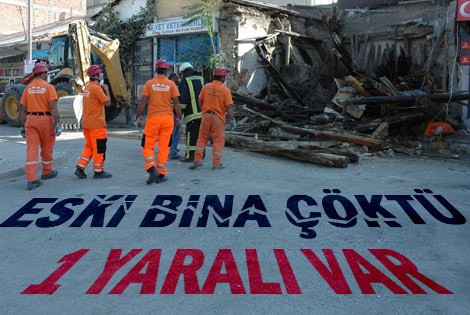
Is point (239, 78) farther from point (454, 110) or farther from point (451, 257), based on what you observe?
point (451, 257)

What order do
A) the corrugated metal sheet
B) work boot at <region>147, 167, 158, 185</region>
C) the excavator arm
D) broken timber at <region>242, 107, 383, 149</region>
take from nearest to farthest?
1. work boot at <region>147, 167, 158, 185</region>
2. broken timber at <region>242, 107, 383, 149</region>
3. the excavator arm
4. the corrugated metal sheet

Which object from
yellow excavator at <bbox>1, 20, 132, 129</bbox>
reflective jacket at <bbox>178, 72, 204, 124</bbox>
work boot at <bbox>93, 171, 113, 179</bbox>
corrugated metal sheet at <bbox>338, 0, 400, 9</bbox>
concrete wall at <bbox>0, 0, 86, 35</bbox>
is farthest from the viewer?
concrete wall at <bbox>0, 0, 86, 35</bbox>

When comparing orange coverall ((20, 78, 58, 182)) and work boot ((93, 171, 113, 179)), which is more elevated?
orange coverall ((20, 78, 58, 182))

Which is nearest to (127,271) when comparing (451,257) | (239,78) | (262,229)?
(262,229)

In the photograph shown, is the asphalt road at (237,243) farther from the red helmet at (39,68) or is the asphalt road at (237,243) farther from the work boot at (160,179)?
the red helmet at (39,68)

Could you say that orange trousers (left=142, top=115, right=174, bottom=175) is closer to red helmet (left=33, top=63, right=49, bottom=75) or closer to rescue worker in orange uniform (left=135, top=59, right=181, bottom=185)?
rescue worker in orange uniform (left=135, top=59, right=181, bottom=185)

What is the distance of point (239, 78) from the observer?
15438 mm

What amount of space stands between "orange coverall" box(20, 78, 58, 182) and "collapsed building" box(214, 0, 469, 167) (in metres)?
4.21

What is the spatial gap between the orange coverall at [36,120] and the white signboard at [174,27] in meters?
11.1

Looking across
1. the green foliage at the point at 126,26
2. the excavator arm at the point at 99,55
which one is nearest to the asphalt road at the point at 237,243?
the excavator arm at the point at 99,55

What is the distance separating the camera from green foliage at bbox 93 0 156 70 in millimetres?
20375

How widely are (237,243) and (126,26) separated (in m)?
18.6

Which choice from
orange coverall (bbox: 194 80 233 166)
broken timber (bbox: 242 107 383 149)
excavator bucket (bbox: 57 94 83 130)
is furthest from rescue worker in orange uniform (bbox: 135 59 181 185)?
excavator bucket (bbox: 57 94 83 130)

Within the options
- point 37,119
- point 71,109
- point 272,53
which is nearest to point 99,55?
point 71,109
